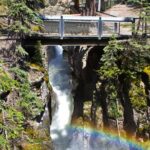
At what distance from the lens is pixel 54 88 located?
32.2m

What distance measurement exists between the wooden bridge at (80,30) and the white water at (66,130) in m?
5.59

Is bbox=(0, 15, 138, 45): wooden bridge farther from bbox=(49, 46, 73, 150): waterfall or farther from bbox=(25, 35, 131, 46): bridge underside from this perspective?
bbox=(49, 46, 73, 150): waterfall

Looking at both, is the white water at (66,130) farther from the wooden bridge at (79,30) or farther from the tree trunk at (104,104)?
the wooden bridge at (79,30)

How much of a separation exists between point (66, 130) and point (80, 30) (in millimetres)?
6604

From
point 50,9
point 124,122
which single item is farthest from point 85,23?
point 50,9

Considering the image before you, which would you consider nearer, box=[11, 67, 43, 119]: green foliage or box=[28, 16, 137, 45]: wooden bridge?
box=[11, 67, 43, 119]: green foliage

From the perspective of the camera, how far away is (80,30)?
26.3 meters

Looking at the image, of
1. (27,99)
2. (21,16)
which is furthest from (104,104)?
(27,99)

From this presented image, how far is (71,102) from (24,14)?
9579 mm

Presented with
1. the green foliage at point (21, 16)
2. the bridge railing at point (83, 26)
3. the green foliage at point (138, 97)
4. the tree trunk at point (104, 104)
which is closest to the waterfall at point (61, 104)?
the tree trunk at point (104, 104)

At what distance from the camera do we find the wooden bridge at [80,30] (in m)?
25.6

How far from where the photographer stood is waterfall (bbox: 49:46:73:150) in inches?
1121

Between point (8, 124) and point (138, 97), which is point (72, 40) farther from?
point (8, 124)

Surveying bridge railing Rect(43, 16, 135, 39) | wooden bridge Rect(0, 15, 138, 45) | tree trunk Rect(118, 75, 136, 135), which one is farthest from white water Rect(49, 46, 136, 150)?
bridge railing Rect(43, 16, 135, 39)
